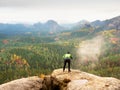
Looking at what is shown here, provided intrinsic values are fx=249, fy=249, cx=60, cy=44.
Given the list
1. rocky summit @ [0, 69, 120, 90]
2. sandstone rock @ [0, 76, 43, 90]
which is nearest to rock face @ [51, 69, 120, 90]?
rocky summit @ [0, 69, 120, 90]

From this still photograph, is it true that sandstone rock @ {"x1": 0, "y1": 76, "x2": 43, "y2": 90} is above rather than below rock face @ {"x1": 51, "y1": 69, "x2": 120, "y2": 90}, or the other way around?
below

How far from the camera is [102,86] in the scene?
37.9m

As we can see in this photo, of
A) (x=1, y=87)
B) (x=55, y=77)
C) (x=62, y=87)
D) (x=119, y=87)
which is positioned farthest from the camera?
(x=55, y=77)

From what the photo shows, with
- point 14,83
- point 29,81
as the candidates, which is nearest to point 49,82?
point 29,81

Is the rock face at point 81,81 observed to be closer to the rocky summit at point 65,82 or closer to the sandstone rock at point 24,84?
the rocky summit at point 65,82

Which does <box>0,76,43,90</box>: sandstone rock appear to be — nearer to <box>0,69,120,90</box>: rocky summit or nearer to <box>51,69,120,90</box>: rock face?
<box>0,69,120,90</box>: rocky summit

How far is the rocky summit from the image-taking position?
1535 inches

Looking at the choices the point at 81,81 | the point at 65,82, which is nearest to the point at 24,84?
the point at 65,82

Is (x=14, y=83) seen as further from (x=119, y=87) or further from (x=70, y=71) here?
(x=119, y=87)

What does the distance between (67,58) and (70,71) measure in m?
3.21

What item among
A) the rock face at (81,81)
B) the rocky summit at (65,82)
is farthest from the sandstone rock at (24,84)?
the rock face at (81,81)

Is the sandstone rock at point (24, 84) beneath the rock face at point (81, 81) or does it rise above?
beneath

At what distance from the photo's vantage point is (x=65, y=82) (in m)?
49.3

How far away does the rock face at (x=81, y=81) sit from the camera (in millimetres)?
38125
